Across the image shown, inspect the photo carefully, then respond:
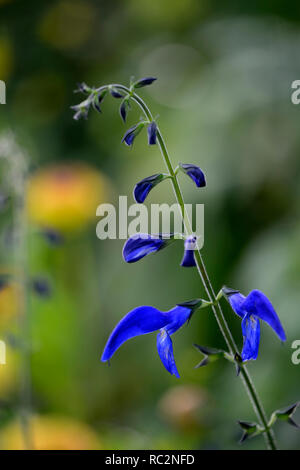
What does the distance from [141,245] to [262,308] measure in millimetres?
126

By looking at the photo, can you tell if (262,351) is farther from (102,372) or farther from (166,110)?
(166,110)

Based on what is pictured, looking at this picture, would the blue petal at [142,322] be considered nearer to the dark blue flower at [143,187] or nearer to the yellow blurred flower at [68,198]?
the dark blue flower at [143,187]

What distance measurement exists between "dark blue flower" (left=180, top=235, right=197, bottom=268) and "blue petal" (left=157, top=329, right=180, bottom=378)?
0.25 feet

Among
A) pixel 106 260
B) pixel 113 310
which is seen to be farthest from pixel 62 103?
pixel 113 310

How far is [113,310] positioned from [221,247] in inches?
17.0

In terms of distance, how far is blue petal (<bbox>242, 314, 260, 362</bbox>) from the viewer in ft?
1.61

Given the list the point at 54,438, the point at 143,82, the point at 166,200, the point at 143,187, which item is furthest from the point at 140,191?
the point at 166,200

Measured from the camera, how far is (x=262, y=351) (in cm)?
152

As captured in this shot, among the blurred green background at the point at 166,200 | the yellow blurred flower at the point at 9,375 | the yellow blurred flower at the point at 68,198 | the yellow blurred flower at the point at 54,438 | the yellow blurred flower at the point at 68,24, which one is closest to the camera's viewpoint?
the yellow blurred flower at the point at 54,438

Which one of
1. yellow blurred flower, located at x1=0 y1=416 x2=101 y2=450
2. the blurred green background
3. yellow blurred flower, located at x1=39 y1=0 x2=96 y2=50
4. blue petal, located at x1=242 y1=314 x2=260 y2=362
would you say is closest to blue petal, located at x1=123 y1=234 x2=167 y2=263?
blue petal, located at x1=242 y1=314 x2=260 y2=362

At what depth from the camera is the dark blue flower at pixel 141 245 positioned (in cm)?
54

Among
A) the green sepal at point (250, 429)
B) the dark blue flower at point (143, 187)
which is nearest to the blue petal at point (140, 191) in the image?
the dark blue flower at point (143, 187)

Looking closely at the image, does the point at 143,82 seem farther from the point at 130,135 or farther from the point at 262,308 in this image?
the point at 262,308

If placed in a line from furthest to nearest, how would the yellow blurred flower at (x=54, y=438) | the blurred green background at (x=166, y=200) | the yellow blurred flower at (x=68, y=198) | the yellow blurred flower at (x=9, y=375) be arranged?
the yellow blurred flower at (x=68, y=198)
the yellow blurred flower at (x=9, y=375)
the blurred green background at (x=166, y=200)
the yellow blurred flower at (x=54, y=438)
